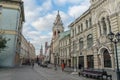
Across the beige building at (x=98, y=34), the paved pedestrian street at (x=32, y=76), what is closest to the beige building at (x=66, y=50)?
the beige building at (x=98, y=34)

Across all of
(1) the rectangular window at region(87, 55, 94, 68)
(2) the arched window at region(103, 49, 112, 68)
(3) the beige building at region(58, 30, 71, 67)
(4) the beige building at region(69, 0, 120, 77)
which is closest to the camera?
(4) the beige building at region(69, 0, 120, 77)

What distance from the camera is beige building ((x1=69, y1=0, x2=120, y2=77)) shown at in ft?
79.6

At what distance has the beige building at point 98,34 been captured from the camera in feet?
79.6

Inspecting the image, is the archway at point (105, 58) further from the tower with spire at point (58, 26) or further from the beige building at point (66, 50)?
the tower with spire at point (58, 26)

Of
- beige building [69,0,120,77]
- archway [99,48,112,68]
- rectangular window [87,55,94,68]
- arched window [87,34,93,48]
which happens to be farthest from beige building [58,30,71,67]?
archway [99,48,112,68]

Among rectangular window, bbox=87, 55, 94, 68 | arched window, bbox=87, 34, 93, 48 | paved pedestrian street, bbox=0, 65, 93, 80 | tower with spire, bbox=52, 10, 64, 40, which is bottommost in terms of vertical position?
paved pedestrian street, bbox=0, 65, 93, 80

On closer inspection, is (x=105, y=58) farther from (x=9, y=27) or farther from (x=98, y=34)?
(x=9, y=27)

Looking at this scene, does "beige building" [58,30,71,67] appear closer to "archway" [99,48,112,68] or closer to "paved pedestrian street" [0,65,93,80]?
"archway" [99,48,112,68]

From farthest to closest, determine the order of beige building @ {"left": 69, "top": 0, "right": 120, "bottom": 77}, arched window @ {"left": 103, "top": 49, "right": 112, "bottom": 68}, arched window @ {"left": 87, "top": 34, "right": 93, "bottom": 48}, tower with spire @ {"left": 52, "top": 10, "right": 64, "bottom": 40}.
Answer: tower with spire @ {"left": 52, "top": 10, "right": 64, "bottom": 40}, arched window @ {"left": 87, "top": 34, "right": 93, "bottom": 48}, arched window @ {"left": 103, "top": 49, "right": 112, "bottom": 68}, beige building @ {"left": 69, "top": 0, "right": 120, "bottom": 77}

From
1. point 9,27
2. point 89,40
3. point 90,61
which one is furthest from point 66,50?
point 9,27

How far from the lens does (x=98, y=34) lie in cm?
2856

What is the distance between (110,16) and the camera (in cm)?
2497

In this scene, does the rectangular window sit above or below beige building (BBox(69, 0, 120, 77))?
below

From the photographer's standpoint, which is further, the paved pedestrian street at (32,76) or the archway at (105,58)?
the archway at (105,58)
